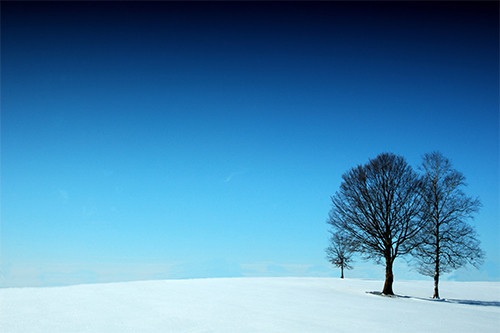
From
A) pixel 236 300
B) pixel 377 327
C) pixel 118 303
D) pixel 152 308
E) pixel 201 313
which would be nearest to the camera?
pixel 377 327

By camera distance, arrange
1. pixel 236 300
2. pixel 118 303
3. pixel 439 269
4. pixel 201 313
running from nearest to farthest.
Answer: pixel 201 313
pixel 118 303
pixel 236 300
pixel 439 269

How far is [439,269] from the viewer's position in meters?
27.5

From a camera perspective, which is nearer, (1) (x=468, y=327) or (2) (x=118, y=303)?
(1) (x=468, y=327)

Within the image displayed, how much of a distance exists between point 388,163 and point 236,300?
17269 millimetres

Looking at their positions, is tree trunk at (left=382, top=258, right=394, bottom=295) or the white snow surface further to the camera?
tree trunk at (left=382, top=258, right=394, bottom=295)

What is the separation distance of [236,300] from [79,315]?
8.63m

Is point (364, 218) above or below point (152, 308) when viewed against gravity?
above

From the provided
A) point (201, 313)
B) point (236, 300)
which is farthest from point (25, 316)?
point (236, 300)

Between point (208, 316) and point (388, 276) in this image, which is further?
point (388, 276)

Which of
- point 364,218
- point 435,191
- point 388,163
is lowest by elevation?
point 364,218

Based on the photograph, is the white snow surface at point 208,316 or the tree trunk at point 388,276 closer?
the white snow surface at point 208,316

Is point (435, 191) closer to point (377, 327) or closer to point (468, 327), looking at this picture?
point (468, 327)

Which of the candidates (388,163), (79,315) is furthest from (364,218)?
(79,315)

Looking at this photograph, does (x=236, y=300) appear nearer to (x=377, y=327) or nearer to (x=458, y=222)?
(x=377, y=327)
